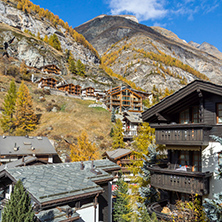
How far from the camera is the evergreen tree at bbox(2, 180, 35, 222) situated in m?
8.01

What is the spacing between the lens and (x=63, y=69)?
122m

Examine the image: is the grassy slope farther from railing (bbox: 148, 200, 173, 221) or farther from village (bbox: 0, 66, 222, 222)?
railing (bbox: 148, 200, 173, 221)

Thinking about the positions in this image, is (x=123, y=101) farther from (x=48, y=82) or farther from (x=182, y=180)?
(x=182, y=180)

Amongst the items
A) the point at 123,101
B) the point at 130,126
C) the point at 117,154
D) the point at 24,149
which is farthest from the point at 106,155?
the point at 123,101

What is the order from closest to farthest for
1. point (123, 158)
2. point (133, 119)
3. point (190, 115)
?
point (190, 115) < point (123, 158) < point (133, 119)

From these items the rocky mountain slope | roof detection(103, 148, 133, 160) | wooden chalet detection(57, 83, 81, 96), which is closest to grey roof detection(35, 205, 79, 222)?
roof detection(103, 148, 133, 160)

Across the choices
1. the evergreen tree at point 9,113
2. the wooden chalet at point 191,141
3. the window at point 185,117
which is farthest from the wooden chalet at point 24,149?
the window at point 185,117

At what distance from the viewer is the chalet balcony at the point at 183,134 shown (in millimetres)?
12383

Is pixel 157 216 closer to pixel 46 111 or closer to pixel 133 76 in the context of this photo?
pixel 46 111

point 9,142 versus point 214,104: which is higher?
point 214,104

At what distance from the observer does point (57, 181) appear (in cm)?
1277

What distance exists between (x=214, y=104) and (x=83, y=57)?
535ft

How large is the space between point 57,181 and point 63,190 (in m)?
1.17

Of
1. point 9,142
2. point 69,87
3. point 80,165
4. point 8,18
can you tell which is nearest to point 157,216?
point 80,165
